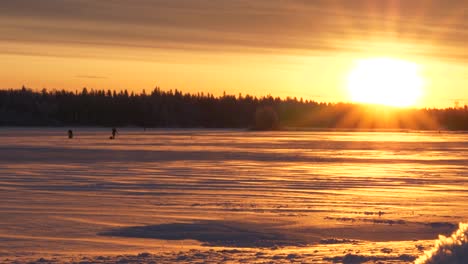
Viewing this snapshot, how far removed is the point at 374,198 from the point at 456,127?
118336 millimetres

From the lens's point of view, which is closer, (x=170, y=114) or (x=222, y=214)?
(x=222, y=214)

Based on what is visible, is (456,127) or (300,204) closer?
(300,204)

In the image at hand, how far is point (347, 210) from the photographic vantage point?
14711 millimetres

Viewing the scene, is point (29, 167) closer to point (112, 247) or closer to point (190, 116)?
point (112, 247)

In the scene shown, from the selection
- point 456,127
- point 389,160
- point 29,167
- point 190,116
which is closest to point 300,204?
point 29,167

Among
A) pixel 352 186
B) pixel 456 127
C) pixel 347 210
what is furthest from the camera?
pixel 456 127

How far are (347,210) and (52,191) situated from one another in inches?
253

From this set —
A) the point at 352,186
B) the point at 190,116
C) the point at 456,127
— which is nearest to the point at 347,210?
the point at 352,186

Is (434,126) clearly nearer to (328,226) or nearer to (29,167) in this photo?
(29,167)

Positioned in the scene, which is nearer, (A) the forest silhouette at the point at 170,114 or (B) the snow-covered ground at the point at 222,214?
(B) the snow-covered ground at the point at 222,214

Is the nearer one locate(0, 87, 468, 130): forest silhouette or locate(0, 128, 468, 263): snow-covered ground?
locate(0, 128, 468, 263): snow-covered ground

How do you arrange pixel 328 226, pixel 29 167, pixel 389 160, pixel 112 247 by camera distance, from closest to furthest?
pixel 112 247 < pixel 328 226 < pixel 29 167 < pixel 389 160

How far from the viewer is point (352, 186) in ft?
65.7

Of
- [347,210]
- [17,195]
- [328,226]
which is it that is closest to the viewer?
[328,226]
